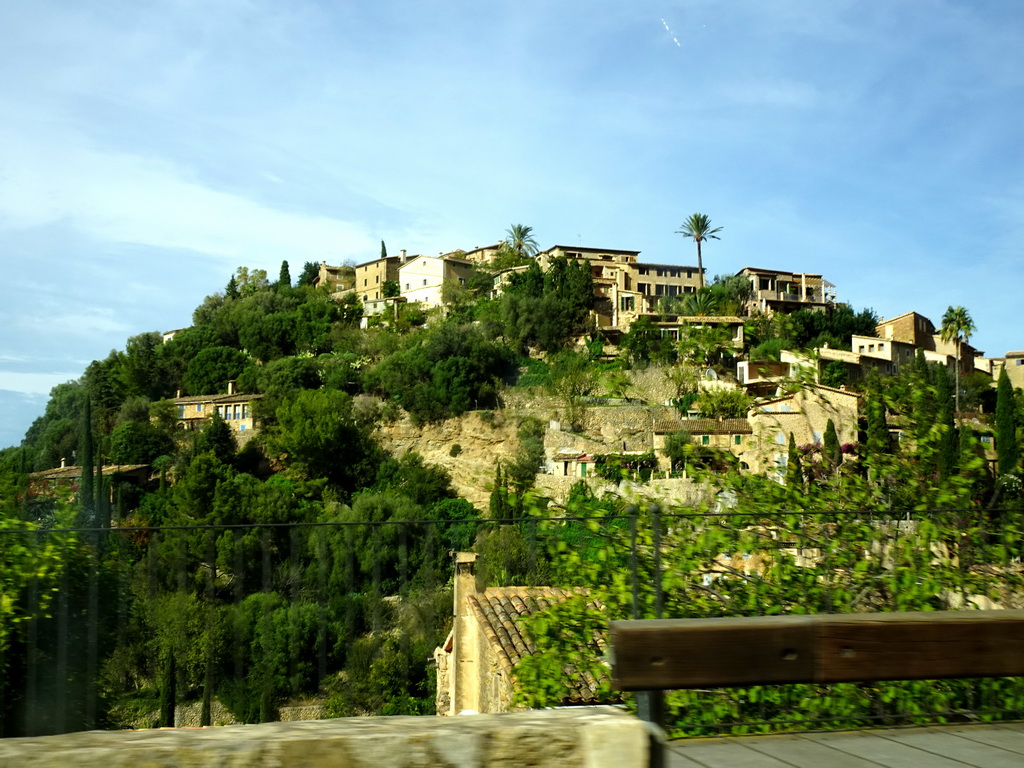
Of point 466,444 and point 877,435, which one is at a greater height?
point 466,444

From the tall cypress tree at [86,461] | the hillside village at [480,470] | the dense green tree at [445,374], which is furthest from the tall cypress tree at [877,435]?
the dense green tree at [445,374]

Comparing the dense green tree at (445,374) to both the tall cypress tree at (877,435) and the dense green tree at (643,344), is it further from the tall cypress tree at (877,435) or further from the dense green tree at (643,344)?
the tall cypress tree at (877,435)

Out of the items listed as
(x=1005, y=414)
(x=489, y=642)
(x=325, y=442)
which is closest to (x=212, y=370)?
(x=325, y=442)

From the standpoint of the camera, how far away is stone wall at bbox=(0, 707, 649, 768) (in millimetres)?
1823

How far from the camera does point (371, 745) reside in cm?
188

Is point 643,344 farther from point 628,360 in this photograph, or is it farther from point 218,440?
point 218,440

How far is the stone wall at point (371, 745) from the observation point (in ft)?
5.98

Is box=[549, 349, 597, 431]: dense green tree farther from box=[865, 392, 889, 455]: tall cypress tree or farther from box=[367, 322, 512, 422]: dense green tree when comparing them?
box=[865, 392, 889, 455]: tall cypress tree

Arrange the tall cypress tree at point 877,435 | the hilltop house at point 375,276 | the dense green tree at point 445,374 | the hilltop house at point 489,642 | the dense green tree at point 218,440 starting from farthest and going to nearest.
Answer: the hilltop house at point 375,276 → the dense green tree at point 445,374 → the dense green tree at point 218,440 → the tall cypress tree at point 877,435 → the hilltop house at point 489,642

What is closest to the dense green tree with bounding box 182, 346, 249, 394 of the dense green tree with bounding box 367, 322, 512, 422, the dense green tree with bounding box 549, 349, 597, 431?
the dense green tree with bounding box 367, 322, 512, 422

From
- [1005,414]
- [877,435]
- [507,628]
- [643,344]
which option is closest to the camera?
[877,435]

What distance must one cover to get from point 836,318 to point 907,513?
179ft

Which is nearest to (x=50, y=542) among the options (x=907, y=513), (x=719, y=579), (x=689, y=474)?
(x=719, y=579)

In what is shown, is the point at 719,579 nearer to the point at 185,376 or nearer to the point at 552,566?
the point at 552,566
